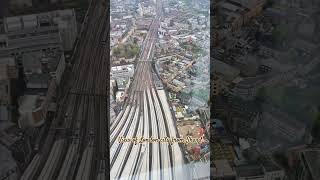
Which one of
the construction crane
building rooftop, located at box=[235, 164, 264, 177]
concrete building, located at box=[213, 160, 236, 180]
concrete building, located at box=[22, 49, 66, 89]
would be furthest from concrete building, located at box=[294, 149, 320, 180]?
concrete building, located at box=[22, 49, 66, 89]

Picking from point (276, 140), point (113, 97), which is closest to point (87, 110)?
point (113, 97)

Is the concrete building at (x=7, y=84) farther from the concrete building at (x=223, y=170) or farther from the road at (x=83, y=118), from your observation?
the concrete building at (x=223, y=170)

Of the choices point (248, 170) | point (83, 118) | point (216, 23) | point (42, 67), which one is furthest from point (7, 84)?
point (248, 170)

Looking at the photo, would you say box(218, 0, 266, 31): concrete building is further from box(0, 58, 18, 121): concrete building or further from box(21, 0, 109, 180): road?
box(0, 58, 18, 121): concrete building

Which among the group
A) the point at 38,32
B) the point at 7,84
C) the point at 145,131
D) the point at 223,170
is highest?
the point at 38,32

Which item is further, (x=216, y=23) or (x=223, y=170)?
(x=223, y=170)

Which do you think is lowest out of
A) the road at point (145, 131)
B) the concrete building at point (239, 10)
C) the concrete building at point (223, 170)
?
the concrete building at point (223, 170)

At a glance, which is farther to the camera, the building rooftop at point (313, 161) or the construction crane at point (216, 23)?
the building rooftop at point (313, 161)

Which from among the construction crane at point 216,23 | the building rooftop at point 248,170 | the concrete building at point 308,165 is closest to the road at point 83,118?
the construction crane at point 216,23

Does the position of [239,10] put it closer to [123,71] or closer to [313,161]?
[123,71]
